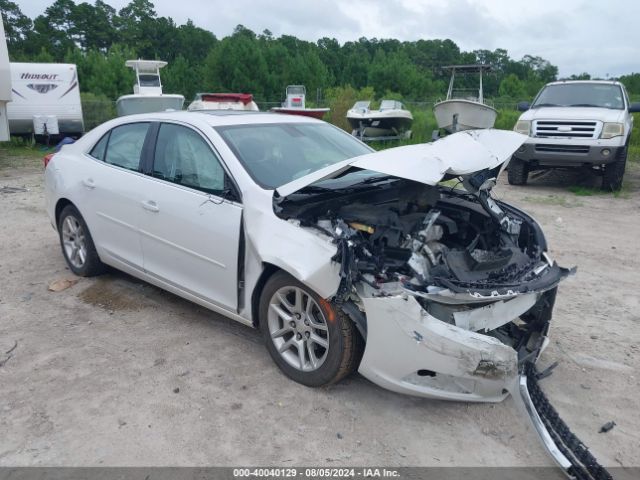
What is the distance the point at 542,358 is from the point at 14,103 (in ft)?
50.1

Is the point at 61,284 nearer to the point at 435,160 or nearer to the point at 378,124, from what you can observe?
the point at 435,160

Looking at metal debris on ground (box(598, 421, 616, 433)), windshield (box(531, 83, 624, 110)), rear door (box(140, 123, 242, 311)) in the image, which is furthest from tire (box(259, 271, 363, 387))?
windshield (box(531, 83, 624, 110))

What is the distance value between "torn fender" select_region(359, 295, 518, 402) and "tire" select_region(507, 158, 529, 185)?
8.50 metres

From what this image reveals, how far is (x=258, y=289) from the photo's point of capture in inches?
138

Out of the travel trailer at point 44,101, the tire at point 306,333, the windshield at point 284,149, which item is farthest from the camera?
the travel trailer at point 44,101

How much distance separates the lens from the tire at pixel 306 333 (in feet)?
10.2

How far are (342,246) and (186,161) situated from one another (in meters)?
1.65

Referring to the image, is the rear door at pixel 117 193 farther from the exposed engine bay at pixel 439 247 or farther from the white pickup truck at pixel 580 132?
the white pickup truck at pixel 580 132

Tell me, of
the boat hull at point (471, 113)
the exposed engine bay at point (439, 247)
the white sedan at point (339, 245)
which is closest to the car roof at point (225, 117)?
the white sedan at point (339, 245)

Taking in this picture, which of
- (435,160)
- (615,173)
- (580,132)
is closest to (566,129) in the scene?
(580,132)

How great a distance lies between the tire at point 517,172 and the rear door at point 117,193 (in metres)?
8.11

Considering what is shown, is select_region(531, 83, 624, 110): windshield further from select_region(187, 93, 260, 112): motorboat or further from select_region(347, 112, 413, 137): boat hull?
select_region(187, 93, 260, 112): motorboat

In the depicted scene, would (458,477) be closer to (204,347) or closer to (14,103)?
(204,347)

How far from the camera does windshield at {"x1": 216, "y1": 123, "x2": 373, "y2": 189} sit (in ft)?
12.2
